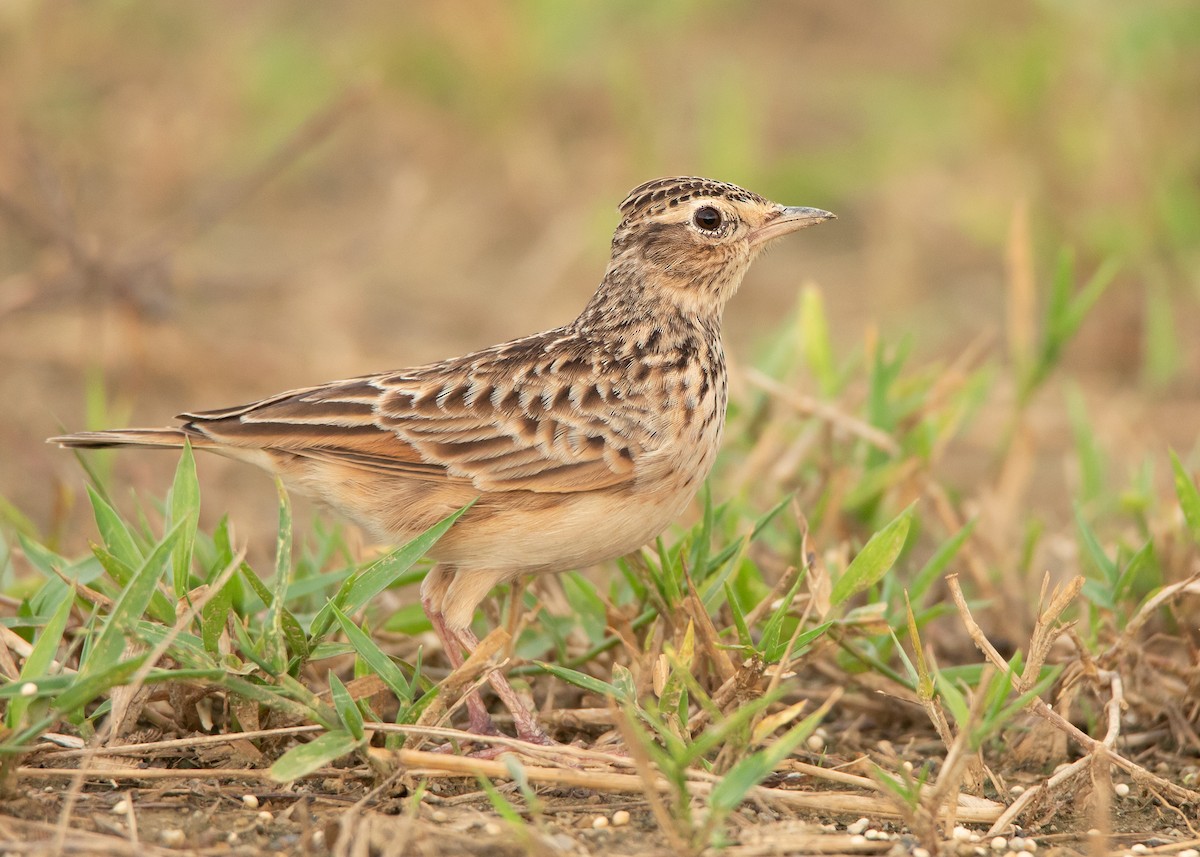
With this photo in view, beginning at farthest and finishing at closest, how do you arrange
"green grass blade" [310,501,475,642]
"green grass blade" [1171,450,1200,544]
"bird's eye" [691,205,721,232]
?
"bird's eye" [691,205,721,232] < "green grass blade" [1171,450,1200,544] < "green grass blade" [310,501,475,642]

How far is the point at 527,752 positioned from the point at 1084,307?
10.0 ft

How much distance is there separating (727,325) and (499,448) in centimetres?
474

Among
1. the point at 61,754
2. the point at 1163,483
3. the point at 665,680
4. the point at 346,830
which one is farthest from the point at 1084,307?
the point at 61,754

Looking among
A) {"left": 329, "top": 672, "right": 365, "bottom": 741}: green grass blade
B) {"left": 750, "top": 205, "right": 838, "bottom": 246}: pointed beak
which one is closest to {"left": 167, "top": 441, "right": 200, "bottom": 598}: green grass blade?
{"left": 329, "top": 672, "right": 365, "bottom": 741}: green grass blade

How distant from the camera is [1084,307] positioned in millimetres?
5855

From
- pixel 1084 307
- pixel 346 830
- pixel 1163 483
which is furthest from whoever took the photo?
pixel 1163 483

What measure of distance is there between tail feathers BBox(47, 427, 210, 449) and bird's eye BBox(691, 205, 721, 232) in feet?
5.63

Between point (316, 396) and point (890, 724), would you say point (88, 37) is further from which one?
point (890, 724)

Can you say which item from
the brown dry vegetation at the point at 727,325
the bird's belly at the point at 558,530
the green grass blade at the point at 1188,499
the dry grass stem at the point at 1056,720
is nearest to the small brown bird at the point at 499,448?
the bird's belly at the point at 558,530

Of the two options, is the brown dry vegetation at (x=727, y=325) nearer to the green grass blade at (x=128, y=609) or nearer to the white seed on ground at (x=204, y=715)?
the white seed on ground at (x=204, y=715)

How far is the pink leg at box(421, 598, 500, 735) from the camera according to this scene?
433 centimetres

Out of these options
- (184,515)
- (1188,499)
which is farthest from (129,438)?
(1188,499)

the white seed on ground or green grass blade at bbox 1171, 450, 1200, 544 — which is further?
green grass blade at bbox 1171, 450, 1200, 544

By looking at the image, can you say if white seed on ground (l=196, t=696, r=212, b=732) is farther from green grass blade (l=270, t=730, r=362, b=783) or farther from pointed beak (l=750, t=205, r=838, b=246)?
pointed beak (l=750, t=205, r=838, b=246)
